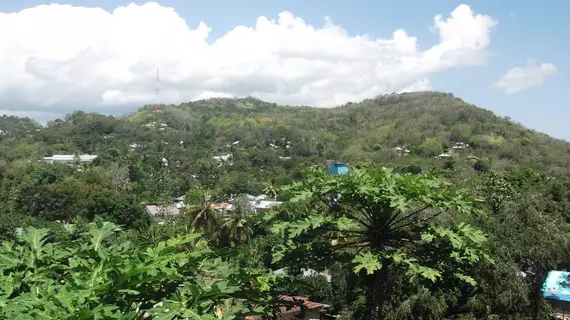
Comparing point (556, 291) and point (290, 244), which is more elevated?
point (290, 244)

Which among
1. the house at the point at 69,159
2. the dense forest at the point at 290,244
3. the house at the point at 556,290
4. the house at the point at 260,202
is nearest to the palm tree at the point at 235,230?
the dense forest at the point at 290,244

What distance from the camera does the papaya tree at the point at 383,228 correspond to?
5023mm

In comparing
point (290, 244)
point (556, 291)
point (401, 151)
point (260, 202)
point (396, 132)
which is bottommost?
point (260, 202)

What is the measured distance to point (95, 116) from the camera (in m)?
112

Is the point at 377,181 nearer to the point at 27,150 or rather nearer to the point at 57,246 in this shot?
the point at 57,246

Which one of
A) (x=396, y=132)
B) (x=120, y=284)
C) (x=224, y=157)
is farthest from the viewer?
(x=396, y=132)

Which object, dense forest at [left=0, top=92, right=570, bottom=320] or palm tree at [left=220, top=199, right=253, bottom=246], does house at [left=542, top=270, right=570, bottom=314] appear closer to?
dense forest at [left=0, top=92, right=570, bottom=320]

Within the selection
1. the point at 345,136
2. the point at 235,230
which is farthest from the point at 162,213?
the point at 345,136

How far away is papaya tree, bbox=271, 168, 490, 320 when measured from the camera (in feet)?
16.5

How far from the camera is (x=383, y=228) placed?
18.4 ft

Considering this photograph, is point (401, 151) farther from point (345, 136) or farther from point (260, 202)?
point (260, 202)

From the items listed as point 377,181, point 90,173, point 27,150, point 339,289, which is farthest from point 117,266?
point 27,150

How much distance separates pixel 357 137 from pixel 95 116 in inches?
2306

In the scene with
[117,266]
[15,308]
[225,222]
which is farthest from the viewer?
[225,222]
